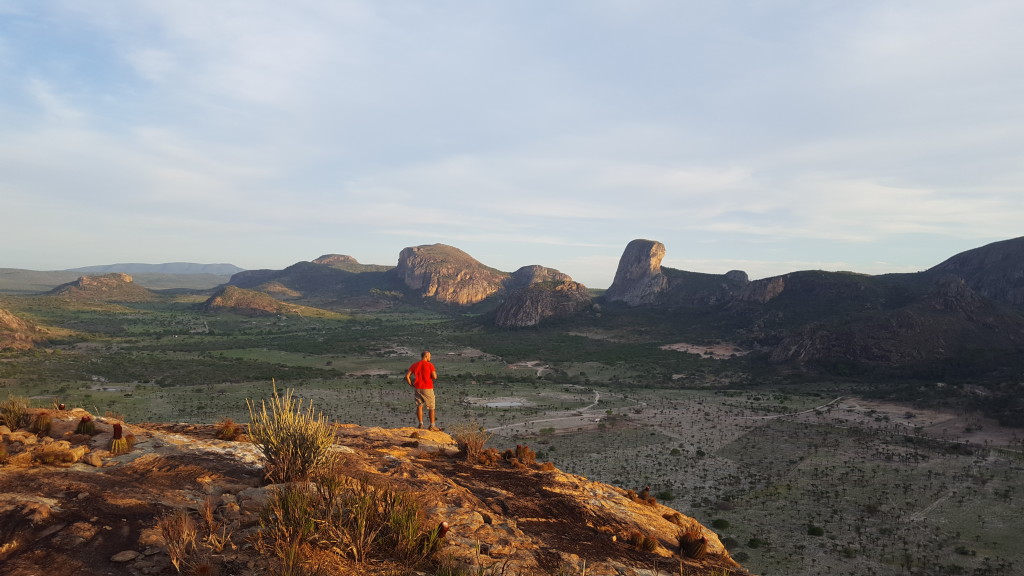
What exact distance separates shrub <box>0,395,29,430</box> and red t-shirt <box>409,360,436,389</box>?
7.62 m

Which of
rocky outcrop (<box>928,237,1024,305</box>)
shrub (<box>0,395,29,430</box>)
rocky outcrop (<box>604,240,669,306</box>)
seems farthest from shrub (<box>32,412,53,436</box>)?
rocky outcrop (<box>604,240,669,306</box>)

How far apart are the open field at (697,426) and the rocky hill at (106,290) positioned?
10225 centimetres

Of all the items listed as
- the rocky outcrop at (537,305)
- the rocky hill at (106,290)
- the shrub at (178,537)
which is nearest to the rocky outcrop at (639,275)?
the rocky outcrop at (537,305)

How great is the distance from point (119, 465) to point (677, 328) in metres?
99.2

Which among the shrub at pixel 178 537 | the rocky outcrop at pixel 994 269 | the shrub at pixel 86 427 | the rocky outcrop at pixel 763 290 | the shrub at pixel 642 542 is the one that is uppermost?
the rocky outcrop at pixel 994 269

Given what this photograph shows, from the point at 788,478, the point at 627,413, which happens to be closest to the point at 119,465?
the point at 788,478

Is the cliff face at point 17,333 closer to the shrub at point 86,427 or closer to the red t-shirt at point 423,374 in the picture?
the shrub at point 86,427

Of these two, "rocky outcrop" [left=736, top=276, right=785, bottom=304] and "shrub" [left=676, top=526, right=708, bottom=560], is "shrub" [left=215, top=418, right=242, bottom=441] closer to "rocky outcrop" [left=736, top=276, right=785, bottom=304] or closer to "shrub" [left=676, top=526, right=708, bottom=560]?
"shrub" [left=676, top=526, right=708, bottom=560]

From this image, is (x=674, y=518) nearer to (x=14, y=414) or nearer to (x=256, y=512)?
(x=256, y=512)

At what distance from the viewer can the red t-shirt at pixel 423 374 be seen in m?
12.9

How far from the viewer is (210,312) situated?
12862cm

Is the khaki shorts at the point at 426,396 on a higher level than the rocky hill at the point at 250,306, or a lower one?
higher

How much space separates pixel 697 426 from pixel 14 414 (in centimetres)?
3720

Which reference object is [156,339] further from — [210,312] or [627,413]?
[627,413]
